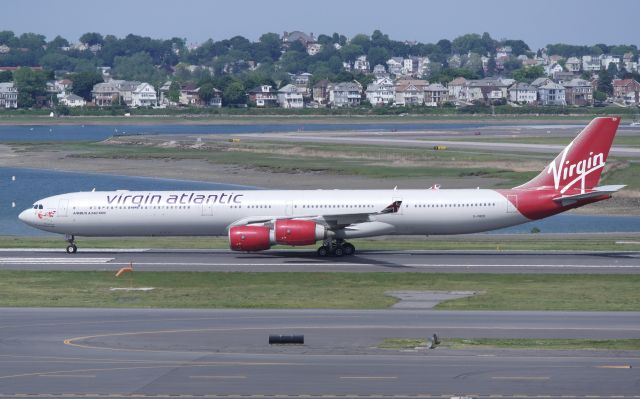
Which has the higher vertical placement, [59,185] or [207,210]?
[207,210]

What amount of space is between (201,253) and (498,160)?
6401cm

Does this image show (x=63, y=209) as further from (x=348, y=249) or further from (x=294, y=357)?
(x=294, y=357)

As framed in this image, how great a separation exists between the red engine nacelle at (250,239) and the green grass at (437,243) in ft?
20.5

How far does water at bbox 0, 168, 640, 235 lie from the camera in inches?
3108

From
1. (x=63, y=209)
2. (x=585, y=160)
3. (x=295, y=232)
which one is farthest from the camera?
(x=63, y=209)

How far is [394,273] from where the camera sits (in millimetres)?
49719

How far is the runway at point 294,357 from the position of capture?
27.8m

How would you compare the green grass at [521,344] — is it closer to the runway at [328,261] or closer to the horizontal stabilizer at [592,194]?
the runway at [328,261]

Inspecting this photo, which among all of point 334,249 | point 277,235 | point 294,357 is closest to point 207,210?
point 277,235

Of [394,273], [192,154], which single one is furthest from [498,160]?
[394,273]

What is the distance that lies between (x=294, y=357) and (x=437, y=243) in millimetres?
33659

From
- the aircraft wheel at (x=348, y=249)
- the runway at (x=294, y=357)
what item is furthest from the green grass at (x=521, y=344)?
the aircraft wheel at (x=348, y=249)

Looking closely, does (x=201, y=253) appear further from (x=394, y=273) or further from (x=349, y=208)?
(x=394, y=273)

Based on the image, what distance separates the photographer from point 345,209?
5650cm
